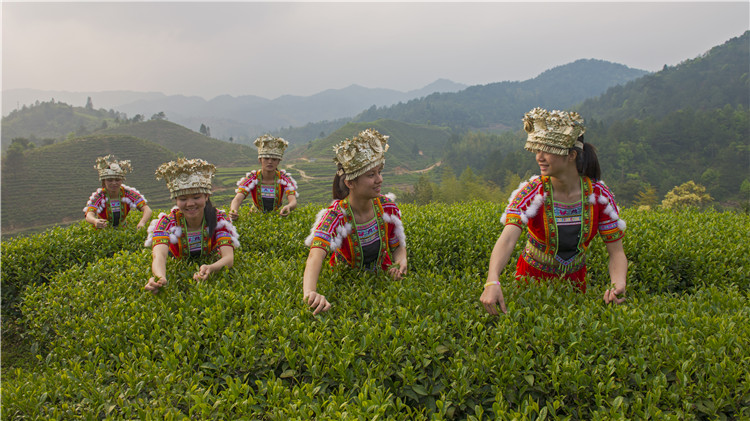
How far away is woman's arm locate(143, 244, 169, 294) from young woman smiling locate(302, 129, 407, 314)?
59.7 inches

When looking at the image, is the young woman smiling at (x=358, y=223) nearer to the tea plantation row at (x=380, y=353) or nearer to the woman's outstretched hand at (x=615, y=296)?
the tea plantation row at (x=380, y=353)

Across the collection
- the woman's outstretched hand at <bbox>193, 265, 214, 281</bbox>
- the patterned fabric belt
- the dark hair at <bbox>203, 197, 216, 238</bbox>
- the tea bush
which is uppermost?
the dark hair at <bbox>203, 197, 216, 238</bbox>

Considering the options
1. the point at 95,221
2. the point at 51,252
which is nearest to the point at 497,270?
the point at 95,221

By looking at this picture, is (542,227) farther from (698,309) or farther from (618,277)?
(698,309)

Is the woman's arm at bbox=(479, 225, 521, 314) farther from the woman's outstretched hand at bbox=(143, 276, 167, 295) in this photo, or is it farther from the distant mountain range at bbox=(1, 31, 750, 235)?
the distant mountain range at bbox=(1, 31, 750, 235)

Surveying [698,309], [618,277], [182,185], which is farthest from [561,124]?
[182,185]

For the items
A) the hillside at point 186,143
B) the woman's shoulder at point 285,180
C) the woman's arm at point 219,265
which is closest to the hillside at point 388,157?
the hillside at point 186,143

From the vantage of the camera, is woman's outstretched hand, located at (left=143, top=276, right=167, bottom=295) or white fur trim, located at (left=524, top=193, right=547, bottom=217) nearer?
white fur trim, located at (left=524, top=193, right=547, bottom=217)

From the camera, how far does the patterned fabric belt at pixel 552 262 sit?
3.58 meters

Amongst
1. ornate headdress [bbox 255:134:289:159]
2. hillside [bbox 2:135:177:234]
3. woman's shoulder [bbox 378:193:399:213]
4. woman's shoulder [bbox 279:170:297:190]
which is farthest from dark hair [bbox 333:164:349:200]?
hillside [bbox 2:135:177:234]

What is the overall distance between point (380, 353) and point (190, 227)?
283cm

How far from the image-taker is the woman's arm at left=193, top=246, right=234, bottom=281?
409cm

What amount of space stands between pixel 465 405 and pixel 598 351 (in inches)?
36.0

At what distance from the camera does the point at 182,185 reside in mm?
4293
